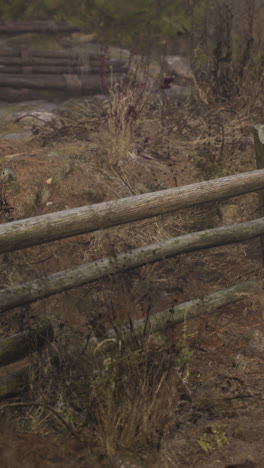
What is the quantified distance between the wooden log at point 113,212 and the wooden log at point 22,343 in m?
0.49

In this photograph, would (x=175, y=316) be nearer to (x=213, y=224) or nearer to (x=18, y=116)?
(x=213, y=224)

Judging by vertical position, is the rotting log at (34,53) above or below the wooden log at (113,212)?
below

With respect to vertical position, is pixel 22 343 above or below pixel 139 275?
above

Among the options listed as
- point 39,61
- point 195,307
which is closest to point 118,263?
point 195,307

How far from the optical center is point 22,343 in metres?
3.26

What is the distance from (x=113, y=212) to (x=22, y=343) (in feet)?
3.12

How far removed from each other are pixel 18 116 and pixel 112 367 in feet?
17.1

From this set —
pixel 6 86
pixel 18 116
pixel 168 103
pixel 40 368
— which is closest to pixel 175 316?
pixel 40 368

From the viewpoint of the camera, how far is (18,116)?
290 inches

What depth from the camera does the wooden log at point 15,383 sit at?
10.2 feet

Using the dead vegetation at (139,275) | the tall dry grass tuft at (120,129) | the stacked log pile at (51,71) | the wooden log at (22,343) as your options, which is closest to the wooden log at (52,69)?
the stacked log pile at (51,71)

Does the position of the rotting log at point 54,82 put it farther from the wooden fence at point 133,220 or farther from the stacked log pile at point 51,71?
the wooden fence at point 133,220

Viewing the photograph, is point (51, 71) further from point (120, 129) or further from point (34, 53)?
point (120, 129)

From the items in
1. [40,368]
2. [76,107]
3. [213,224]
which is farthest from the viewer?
[76,107]
